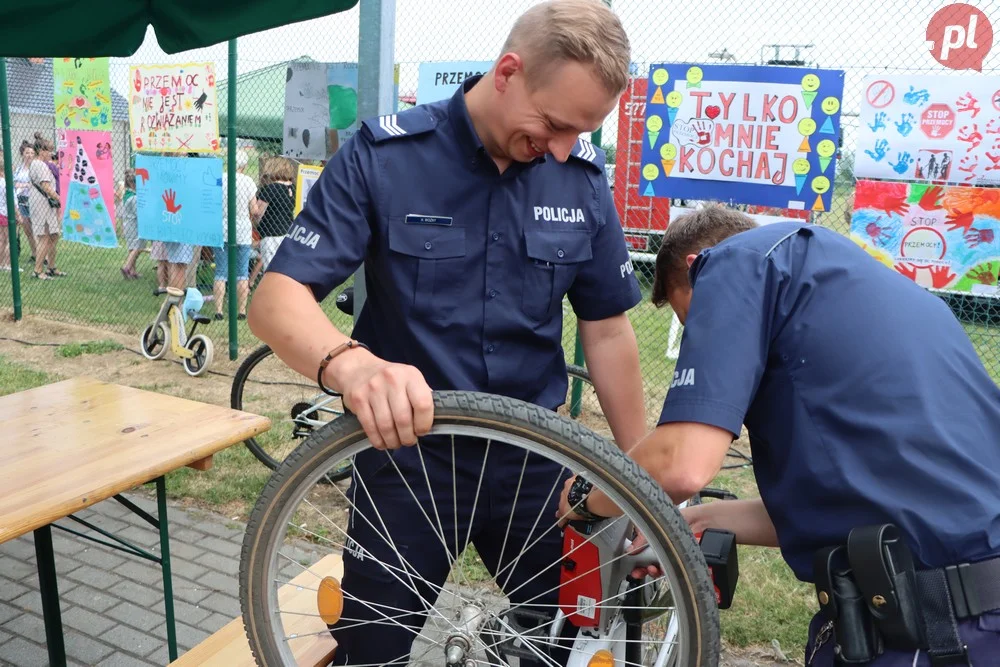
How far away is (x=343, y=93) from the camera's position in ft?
20.1

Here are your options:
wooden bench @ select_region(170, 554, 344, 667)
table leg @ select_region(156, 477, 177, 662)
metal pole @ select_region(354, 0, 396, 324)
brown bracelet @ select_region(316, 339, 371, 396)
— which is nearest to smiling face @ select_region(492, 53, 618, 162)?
brown bracelet @ select_region(316, 339, 371, 396)

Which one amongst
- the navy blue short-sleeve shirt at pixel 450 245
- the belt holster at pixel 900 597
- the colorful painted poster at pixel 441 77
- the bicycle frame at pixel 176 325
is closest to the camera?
the belt holster at pixel 900 597

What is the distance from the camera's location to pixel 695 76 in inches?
192

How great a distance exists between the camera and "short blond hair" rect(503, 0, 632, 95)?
1.49m

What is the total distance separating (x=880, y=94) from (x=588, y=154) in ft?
10.6

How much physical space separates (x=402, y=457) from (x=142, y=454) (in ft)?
3.72

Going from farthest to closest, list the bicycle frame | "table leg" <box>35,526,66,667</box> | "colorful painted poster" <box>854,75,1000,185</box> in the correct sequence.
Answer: the bicycle frame < "colorful painted poster" <box>854,75,1000,185</box> < "table leg" <box>35,526,66,667</box>

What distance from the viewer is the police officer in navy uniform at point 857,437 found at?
4.52 feet

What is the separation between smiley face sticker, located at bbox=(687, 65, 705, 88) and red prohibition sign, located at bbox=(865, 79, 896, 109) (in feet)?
2.96

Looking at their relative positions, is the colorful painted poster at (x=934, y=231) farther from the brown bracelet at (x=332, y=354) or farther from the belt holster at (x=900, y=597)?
the brown bracelet at (x=332, y=354)

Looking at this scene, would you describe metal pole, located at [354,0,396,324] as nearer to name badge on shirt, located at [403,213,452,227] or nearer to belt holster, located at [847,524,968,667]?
name badge on shirt, located at [403,213,452,227]

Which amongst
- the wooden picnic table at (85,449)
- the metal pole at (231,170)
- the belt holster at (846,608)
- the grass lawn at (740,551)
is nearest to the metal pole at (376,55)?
the wooden picnic table at (85,449)

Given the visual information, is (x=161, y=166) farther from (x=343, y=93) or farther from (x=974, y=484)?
(x=974, y=484)

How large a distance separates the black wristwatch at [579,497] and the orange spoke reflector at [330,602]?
45cm
